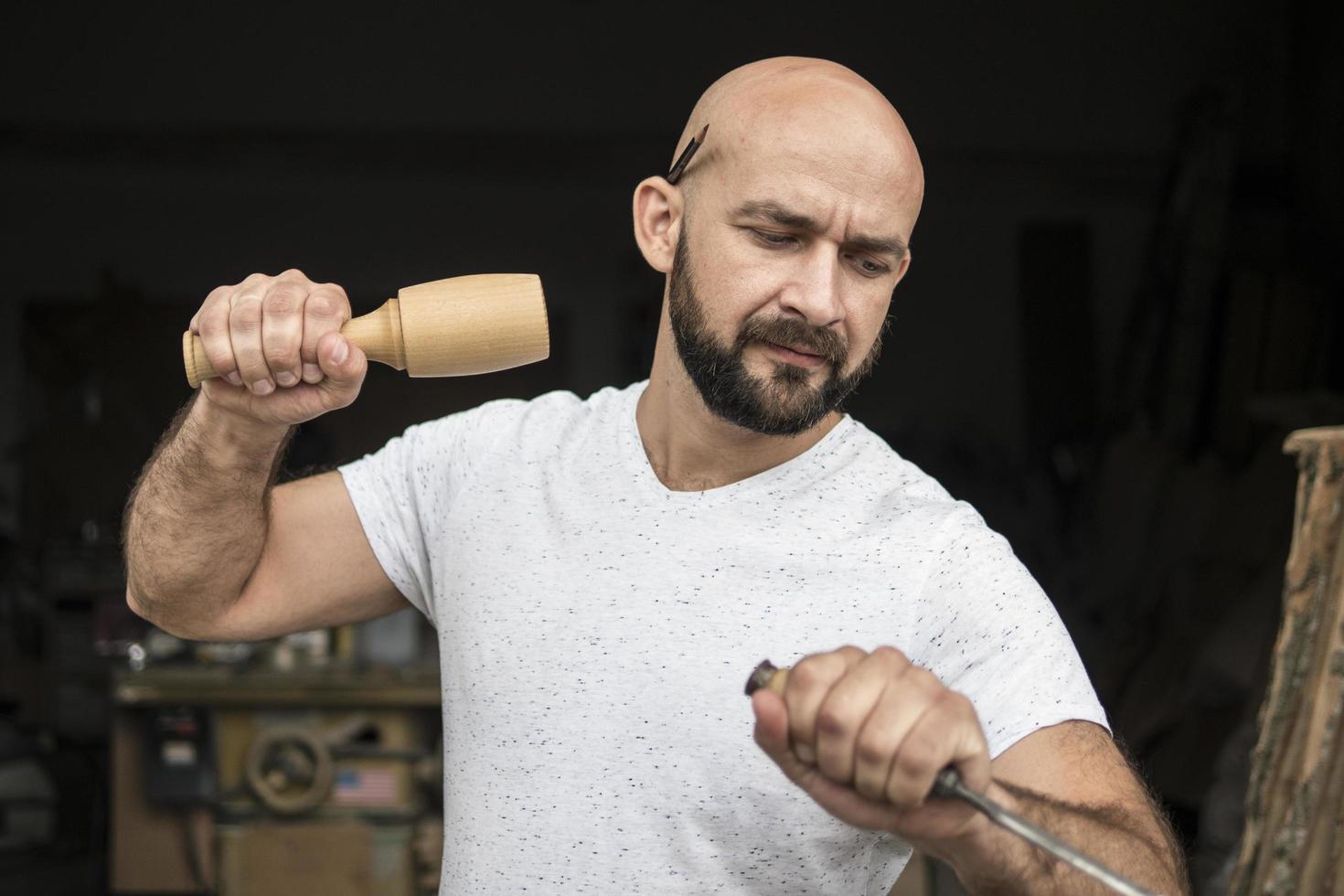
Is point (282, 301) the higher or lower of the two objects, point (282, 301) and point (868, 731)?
the higher

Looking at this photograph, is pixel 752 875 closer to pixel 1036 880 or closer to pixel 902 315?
pixel 1036 880

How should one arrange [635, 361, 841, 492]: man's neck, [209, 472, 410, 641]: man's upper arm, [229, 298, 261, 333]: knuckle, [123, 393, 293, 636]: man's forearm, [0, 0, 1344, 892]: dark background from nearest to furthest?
[229, 298, 261, 333]: knuckle → [123, 393, 293, 636]: man's forearm → [635, 361, 841, 492]: man's neck → [209, 472, 410, 641]: man's upper arm → [0, 0, 1344, 892]: dark background

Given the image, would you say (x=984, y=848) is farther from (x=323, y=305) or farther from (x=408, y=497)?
(x=408, y=497)

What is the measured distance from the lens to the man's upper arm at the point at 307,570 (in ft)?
6.29

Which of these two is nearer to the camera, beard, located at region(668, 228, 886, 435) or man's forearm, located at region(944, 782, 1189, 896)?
man's forearm, located at region(944, 782, 1189, 896)

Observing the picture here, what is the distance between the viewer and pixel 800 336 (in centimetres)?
173

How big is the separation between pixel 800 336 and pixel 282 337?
0.62 meters

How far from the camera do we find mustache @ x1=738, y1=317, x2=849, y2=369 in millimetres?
1724

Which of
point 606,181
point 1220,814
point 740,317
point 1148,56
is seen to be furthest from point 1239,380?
point 740,317

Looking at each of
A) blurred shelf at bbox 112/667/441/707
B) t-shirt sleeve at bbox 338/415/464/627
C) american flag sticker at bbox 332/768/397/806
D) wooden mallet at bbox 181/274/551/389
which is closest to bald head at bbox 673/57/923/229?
wooden mallet at bbox 181/274/551/389

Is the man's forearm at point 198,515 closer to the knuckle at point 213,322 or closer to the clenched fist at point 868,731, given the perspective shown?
the knuckle at point 213,322

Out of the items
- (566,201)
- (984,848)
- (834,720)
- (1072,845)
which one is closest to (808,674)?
(834,720)

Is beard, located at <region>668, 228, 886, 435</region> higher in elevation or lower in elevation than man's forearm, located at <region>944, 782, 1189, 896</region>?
higher

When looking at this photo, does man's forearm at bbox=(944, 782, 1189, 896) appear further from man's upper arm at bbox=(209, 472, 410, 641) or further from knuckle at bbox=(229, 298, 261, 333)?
man's upper arm at bbox=(209, 472, 410, 641)
